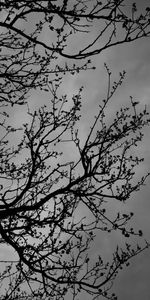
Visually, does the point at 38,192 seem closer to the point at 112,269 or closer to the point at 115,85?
the point at 112,269

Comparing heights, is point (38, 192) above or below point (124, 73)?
below

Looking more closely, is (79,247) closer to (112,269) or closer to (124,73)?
(112,269)

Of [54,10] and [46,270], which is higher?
[54,10]

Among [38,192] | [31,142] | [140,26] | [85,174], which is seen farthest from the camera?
[38,192]

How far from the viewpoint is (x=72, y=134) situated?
23.7 feet

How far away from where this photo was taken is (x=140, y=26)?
5.47m

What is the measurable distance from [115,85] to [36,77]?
1630mm

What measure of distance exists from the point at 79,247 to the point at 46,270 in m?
1.31

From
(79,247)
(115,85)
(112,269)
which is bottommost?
(112,269)

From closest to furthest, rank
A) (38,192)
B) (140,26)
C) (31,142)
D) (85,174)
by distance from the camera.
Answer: (140,26)
(85,174)
(31,142)
(38,192)

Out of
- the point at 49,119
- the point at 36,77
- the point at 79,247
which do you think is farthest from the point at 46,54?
the point at 79,247

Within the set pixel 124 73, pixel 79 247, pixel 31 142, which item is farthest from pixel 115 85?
pixel 79 247

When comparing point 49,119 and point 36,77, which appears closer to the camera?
point 36,77

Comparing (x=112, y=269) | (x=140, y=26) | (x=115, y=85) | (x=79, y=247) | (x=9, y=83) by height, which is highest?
(x=9, y=83)
